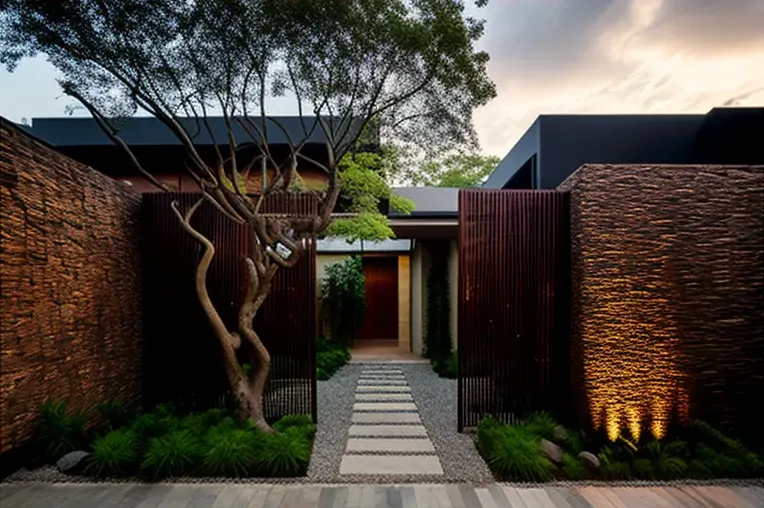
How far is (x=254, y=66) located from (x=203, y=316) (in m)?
2.78

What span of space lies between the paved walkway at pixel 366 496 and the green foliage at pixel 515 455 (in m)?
0.15

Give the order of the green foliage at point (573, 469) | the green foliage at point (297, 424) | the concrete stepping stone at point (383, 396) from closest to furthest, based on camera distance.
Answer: the green foliage at point (573, 469), the green foliage at point (297, 424), the concrete stepping stone at point (383, 396)

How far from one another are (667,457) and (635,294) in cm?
143

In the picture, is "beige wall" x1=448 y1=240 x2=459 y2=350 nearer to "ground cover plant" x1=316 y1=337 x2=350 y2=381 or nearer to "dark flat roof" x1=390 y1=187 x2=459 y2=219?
"dark flat roof" x1=390 y1=187 x2=459 y2=219

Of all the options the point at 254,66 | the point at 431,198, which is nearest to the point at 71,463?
the point at 254,66

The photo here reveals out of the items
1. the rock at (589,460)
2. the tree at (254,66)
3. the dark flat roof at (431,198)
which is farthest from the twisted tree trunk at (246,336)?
the dark flat roof at (431,198)

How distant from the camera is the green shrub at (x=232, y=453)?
10.7ft

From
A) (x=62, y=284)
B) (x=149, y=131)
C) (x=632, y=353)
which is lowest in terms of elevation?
(x=632, y=353)

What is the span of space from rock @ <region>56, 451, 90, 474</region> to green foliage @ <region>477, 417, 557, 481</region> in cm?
336

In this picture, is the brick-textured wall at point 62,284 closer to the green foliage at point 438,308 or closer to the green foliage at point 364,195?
the green foliage at point 364,195

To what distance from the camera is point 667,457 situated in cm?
348

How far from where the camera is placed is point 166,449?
10.8 feet

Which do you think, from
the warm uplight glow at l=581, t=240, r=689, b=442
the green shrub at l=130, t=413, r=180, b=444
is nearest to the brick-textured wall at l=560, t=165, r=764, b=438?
the warm uplight glow at l=581, t=240, r=689, b=442

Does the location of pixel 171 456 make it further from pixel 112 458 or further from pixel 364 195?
pixel 364 195
